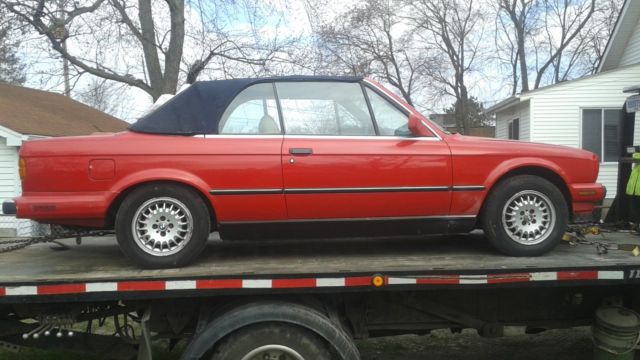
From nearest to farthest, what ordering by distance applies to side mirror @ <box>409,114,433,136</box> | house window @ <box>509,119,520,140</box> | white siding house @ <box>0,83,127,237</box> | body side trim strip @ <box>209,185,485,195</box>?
body side trim strip @ <box>209,185,485,195</box> → side mirror @ <box>409,114,433,136</box> → white siding house @ <box>0,83,127,237</box> → house window @ <box>509,119,520,140</box>

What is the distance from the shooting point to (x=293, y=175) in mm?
3689

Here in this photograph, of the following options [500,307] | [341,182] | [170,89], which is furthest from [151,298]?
[170,89]

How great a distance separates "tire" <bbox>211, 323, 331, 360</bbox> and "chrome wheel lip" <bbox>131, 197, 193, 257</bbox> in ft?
2.56

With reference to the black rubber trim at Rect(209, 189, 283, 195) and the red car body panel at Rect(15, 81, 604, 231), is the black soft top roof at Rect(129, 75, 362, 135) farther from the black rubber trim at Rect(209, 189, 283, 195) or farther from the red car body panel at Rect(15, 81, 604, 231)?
the black rubber trim at Rect(209, 189, 283, 195)

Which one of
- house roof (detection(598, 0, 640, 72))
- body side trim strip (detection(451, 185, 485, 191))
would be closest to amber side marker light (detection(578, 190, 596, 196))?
body side trim strip (detection(451, 185, 485, 191))

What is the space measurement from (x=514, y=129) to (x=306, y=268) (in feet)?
46.6

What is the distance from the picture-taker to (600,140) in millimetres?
13617

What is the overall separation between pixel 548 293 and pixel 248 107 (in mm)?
2761

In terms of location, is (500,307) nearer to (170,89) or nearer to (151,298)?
(151,298)

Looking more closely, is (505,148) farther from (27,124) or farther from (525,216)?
(27,124)

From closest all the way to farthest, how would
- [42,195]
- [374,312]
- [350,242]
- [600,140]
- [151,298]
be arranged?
[151,298]
[42,195]
[374,312]
[350,242]
[600,140]

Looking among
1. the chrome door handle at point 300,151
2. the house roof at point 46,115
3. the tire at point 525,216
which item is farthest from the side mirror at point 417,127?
the house roof at point 46,115

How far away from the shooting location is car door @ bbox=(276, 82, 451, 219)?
3.71 m

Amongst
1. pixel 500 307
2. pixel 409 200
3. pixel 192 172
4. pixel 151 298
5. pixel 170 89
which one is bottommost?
pixel 500 307
